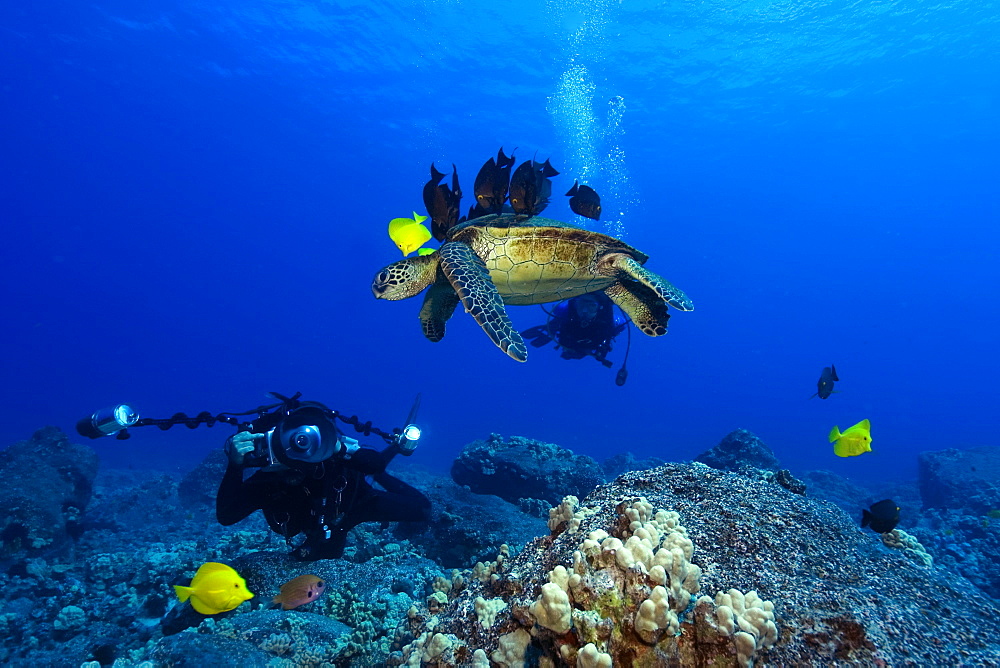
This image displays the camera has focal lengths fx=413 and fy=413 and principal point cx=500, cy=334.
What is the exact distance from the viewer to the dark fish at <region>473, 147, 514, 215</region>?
5324mm

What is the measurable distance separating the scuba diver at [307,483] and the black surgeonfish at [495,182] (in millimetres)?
3579

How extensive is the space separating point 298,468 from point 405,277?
111 inches

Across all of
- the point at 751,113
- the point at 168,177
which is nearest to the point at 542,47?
the point at 751,113

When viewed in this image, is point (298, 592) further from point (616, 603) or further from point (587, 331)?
point (587, 331)

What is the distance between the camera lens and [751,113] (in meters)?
48.8

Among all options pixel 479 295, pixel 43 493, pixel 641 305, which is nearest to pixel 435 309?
pixel 479 295

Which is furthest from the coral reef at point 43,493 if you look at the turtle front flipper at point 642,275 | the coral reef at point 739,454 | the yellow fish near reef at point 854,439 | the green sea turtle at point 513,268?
the coral reef at point 739,454

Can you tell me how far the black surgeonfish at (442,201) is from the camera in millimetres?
5371

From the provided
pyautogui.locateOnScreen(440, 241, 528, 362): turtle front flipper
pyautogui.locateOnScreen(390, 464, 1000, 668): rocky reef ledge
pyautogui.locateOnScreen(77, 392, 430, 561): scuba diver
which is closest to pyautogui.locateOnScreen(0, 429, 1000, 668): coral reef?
pyautogui.locateOnScreen(390, 464, 1000, 668): rocky reef ledge

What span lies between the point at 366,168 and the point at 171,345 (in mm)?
87364

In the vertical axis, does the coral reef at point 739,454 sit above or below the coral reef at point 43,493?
above

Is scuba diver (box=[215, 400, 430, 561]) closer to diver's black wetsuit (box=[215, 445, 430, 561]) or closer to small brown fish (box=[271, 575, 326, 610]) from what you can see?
diver's black wetsuit (box=[215, 445, 430, 561])

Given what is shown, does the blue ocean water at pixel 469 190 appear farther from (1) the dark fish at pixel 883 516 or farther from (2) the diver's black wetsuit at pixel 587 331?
A: (1) the dark fish at pixel 883 516

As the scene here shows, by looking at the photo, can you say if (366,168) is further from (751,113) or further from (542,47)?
(751,113)
